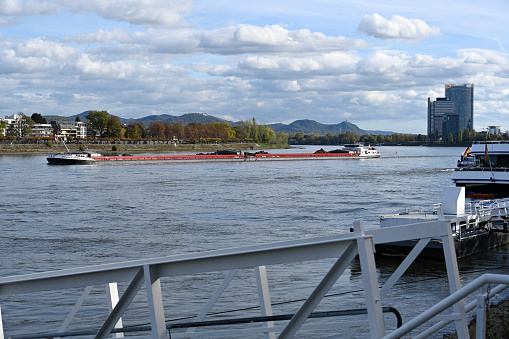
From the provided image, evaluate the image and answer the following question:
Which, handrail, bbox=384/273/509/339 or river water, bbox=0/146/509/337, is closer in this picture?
handrail, bbox=384/273/509/339

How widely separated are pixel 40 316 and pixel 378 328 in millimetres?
12144

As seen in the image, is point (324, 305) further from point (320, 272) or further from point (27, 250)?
point (27, 250)

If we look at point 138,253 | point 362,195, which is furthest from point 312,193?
point 138,253

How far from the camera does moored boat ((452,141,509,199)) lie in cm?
3002

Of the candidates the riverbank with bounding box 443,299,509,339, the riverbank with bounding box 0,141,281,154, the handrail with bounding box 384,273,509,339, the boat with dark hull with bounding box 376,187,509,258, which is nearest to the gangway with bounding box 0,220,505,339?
the handrail with bounding box 384,273,509,339

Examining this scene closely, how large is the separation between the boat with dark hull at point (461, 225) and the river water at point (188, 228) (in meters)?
0.44

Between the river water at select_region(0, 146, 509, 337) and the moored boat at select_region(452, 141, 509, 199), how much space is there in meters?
3.75

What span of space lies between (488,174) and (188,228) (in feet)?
49.6

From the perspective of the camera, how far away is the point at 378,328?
375 cm

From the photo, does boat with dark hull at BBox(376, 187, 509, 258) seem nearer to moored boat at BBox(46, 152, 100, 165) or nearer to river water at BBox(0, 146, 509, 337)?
river water at BBox(0, 146, 509, 337)

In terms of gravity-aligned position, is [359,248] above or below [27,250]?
above

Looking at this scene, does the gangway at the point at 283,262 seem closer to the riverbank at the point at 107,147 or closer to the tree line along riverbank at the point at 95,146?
the tree line along riverbank at the point at 95,146

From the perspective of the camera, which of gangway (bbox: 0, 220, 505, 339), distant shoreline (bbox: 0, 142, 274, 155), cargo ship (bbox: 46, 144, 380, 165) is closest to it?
gangway (bbox: 0, 220, 505, 339)

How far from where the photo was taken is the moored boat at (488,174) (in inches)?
1182
